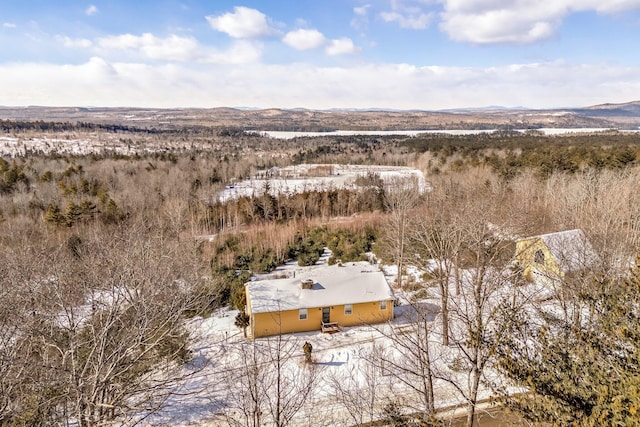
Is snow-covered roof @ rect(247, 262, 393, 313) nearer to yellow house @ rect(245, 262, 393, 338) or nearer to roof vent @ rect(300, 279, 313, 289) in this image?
yellow house @ rect(245, 262, 393, 338)

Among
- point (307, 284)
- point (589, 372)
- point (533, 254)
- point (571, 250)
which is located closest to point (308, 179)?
point (533, 254)

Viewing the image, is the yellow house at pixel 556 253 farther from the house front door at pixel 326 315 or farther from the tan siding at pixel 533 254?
the house front door at pixel 326 315

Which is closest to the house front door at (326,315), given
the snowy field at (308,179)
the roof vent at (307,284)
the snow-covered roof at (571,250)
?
the roof vent at (307,284)

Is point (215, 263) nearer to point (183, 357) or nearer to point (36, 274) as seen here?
point (183, 357)

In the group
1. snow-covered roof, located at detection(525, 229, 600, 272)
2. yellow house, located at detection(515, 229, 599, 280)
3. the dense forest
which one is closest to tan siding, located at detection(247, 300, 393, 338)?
the dense forest

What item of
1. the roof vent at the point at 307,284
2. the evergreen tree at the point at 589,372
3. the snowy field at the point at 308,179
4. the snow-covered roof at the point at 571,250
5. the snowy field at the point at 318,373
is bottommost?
the snowy field at the point at 318,373

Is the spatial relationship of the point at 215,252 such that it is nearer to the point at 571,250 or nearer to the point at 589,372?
the point at 571,250
